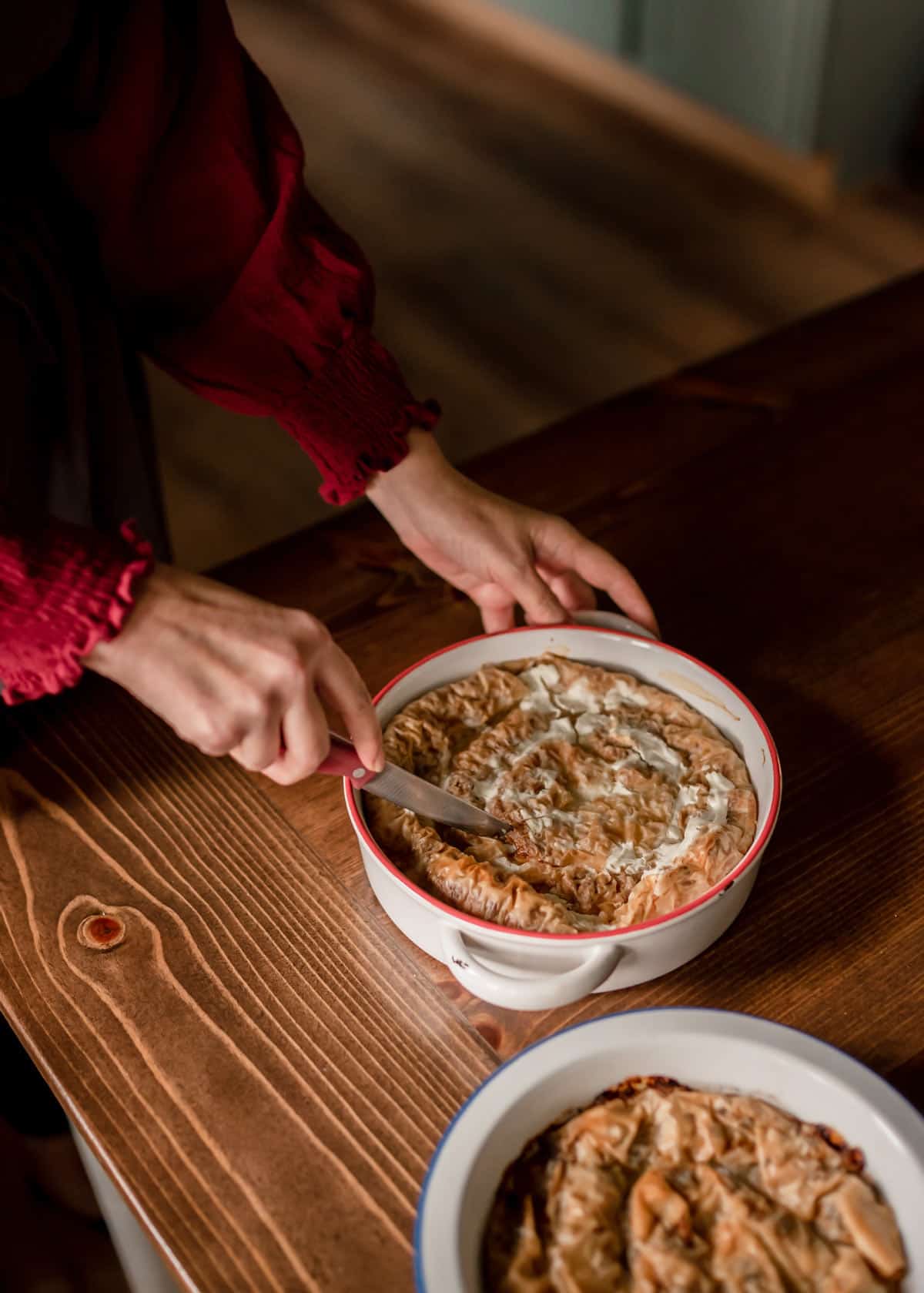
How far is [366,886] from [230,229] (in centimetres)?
57

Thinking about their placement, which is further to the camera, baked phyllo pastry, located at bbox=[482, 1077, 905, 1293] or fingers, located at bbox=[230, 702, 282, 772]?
fingers, located at bbox=[230, 702, 282, 772]

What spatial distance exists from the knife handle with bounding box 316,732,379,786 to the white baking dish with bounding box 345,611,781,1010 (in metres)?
0.02

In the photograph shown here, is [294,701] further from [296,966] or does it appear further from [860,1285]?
[860,1285]

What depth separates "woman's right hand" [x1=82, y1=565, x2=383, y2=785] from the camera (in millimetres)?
776

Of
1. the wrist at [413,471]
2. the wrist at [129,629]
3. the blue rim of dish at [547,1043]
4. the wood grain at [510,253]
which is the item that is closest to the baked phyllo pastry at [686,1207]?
the blue rim of dish at [547,1043]

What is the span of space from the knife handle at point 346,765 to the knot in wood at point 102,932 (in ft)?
0.66

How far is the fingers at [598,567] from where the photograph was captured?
3.45 ft

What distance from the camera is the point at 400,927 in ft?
2.89

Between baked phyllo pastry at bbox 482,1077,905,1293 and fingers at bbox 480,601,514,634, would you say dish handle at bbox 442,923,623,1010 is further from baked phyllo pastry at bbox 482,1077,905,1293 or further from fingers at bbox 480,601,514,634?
fingers at bbox 480,601,514,634

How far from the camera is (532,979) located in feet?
2.52

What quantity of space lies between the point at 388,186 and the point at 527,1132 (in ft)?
11.2

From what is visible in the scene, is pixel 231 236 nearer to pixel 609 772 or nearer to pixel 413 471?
pixel 413 471

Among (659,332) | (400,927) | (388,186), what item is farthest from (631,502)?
(388,186)

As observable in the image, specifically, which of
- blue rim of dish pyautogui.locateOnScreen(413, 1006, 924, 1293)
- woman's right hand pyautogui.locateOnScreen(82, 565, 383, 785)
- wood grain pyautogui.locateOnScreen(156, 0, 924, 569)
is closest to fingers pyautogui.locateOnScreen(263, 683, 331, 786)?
woman's right hand pyautogui.locateOnScreen(82, 565, 383, 785)
